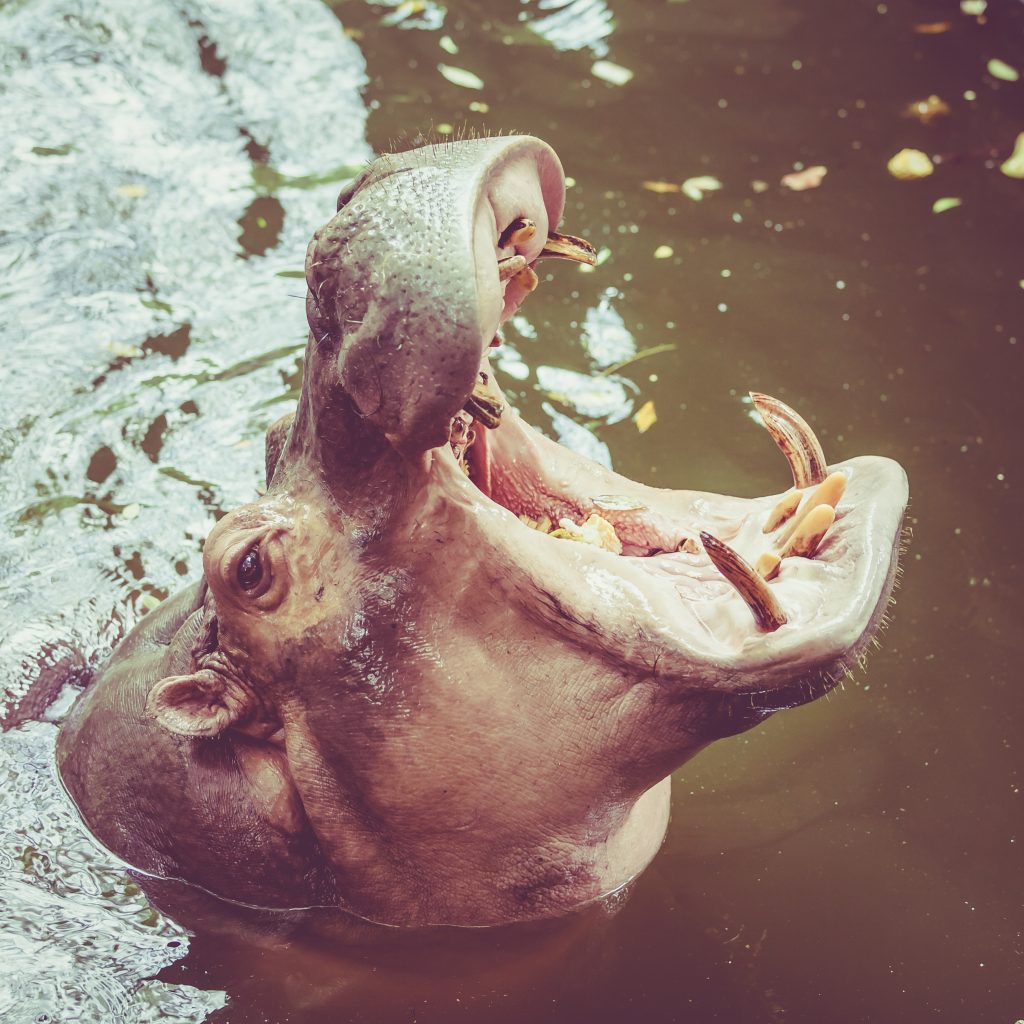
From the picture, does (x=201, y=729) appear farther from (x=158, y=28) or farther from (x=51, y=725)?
(x=158, y=28)

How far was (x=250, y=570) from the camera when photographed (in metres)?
2.49

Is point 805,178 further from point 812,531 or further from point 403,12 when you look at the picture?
point 812,531

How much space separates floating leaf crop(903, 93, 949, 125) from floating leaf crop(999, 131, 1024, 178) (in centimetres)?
43

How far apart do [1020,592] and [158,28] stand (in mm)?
5199

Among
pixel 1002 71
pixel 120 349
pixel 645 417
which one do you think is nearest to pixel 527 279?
pixel 645 417

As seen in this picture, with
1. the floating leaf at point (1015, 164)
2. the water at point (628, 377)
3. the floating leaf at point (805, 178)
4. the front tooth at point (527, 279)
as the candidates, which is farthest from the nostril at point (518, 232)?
the floating leaf at point (1015, 164)

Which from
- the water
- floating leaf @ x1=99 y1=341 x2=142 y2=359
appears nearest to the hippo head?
the water

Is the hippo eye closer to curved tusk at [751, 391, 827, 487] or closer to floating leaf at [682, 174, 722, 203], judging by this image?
curved tusk at [751, 391, 827, 487]

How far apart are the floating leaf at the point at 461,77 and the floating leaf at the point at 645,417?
2.53 meters

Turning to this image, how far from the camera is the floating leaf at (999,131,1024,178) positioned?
565 centimetres

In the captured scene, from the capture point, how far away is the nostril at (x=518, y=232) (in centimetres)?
237

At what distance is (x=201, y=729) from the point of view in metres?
2.66

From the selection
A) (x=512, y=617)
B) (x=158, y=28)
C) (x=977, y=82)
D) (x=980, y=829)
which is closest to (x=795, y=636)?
(x=512, y=617)

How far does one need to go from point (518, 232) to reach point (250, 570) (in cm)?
82
